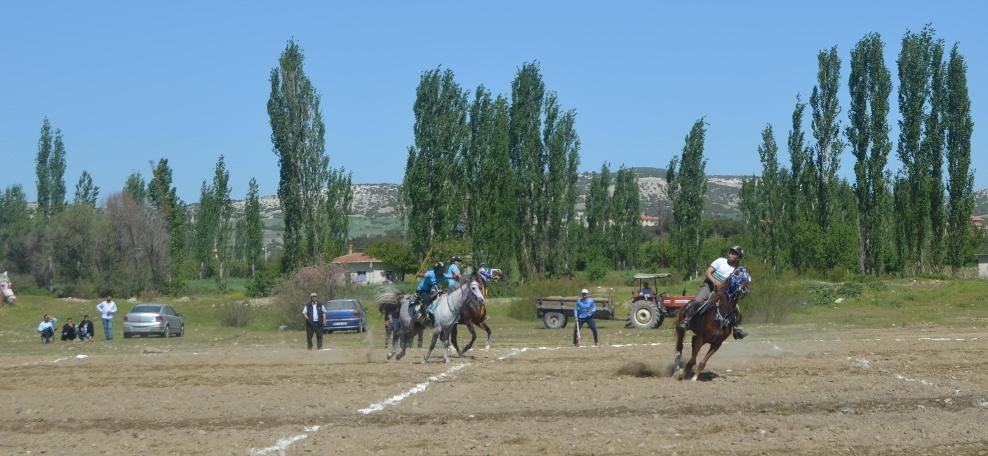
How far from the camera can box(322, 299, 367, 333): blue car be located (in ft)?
143

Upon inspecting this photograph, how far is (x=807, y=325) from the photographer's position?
4097cm

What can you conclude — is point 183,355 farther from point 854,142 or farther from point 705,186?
point 705,186

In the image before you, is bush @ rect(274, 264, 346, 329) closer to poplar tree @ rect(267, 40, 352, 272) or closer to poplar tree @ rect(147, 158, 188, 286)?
poplar tree @ rect(267, 40, 352, 272)

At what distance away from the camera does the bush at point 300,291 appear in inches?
1905

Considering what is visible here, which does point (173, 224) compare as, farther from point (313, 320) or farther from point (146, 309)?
point (313, 320)

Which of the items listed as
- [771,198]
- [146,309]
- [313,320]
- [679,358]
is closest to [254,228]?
[771,198]

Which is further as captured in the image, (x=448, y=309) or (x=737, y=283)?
(x=448, y=309)

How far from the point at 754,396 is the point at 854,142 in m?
52.6

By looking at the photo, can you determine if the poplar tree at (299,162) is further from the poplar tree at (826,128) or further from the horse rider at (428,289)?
the horse rider at (428,289)

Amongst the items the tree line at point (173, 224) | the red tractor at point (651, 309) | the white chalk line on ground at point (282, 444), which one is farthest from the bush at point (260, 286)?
the white chalk line on ground at point (282, 444)

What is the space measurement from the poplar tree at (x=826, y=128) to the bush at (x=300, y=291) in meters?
30.0

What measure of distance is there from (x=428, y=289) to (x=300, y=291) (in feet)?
84.9

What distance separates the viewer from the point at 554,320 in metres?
45.3

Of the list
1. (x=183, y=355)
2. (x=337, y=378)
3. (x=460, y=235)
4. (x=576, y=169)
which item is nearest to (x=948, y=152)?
(x=576, y=169)
